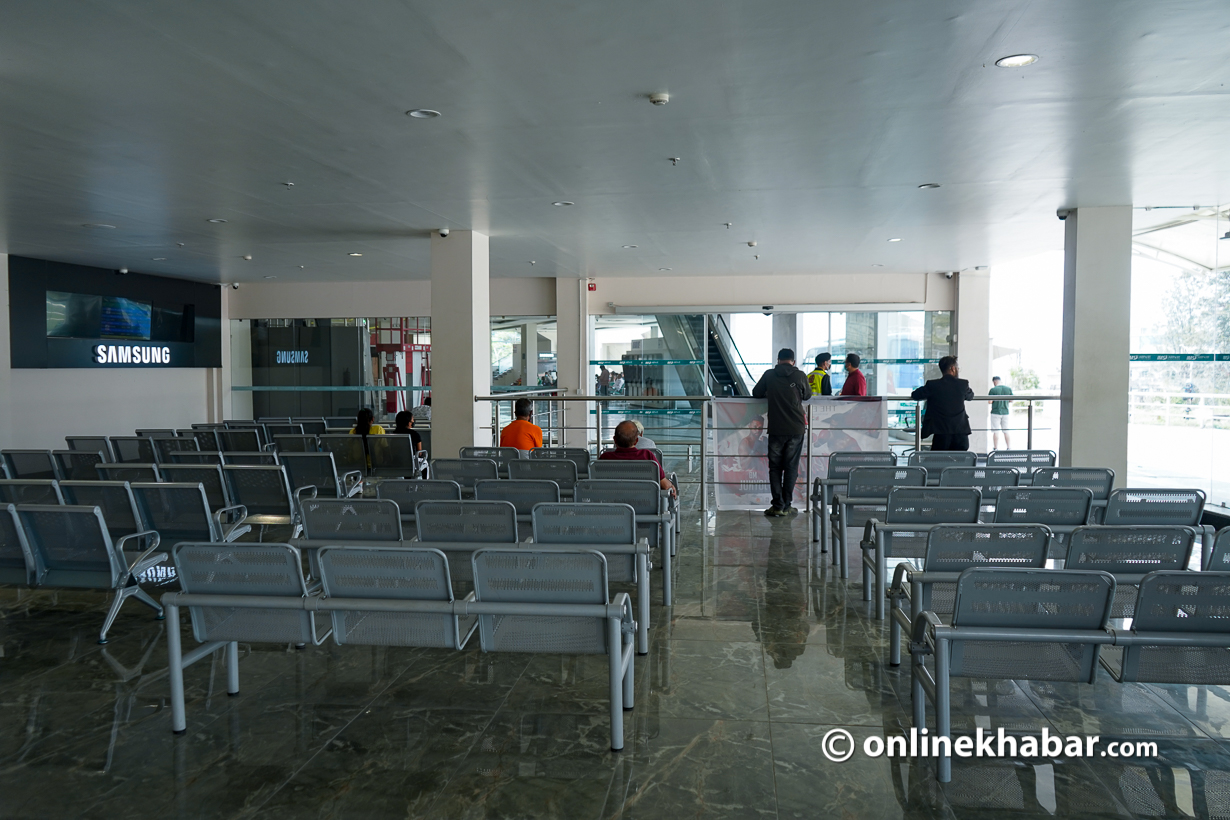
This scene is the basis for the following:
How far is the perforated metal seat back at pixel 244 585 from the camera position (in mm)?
3240

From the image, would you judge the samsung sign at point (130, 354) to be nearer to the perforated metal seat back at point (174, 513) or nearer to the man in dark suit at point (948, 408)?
the perforated metal seat back at point (174, 513)

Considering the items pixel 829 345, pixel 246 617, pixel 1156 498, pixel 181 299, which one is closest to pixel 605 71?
pixel 246 617

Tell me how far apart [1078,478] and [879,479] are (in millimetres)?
1444

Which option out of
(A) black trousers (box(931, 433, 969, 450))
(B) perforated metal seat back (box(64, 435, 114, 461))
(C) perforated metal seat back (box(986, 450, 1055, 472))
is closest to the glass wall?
(A) black trousers (box(931, 433, 969, 450))

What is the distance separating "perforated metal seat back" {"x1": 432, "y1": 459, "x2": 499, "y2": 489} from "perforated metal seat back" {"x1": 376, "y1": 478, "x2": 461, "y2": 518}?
95cm

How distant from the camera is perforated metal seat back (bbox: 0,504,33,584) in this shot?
432 cm

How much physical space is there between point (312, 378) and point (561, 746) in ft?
49.3

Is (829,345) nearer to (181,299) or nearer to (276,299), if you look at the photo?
(276,299)

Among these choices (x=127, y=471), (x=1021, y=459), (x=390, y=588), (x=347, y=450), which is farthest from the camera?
(x=347, y=450)

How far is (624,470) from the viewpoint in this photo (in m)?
6.00

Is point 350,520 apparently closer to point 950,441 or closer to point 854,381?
point 950,441

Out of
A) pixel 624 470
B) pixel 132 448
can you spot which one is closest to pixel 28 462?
pixel 132 448

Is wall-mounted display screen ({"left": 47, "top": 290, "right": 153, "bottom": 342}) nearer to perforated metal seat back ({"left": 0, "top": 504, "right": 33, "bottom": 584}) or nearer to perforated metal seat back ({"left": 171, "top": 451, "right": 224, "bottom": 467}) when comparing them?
perforated metal seat back ({"left": 171, "top": 451, "right": 224, "bottom": 467})

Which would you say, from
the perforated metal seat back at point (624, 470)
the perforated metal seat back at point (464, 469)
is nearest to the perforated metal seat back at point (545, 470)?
the perforated metal seat back at point (464, 469)
